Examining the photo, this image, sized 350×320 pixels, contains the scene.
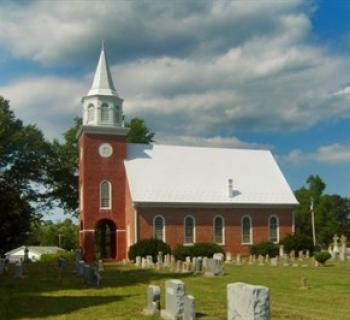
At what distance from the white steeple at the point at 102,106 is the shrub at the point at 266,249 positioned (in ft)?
48.1

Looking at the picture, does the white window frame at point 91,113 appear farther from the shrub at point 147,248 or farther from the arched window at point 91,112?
the shrub at point 147,248

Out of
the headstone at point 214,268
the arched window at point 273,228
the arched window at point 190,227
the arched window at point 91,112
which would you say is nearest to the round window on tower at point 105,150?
the arched window at point 91,112

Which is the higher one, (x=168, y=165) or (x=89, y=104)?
(x=89, y=104)

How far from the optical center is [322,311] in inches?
631

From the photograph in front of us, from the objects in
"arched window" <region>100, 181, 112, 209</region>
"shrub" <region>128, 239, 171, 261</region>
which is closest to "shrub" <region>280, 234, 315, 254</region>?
"shrub" <region>128, 239, 171, 261</region>

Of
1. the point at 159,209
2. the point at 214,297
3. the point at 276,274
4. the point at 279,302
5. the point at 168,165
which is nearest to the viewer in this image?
the point at 279,302

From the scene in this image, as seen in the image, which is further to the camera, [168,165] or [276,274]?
[168,165]

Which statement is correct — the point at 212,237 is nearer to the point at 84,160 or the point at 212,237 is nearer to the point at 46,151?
the point at 84,160

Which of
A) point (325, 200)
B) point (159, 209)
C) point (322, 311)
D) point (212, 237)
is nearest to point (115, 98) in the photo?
point (159, 209)

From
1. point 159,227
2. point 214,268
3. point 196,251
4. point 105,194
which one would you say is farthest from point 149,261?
point 105,194

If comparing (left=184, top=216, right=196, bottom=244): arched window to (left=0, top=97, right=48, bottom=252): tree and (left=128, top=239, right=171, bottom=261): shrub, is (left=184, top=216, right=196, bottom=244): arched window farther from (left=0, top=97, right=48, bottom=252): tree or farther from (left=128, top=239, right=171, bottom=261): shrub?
(left=0, top=97, right=48, bottom=252): tree

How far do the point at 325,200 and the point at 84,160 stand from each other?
155 feet

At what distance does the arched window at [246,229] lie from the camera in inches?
1981

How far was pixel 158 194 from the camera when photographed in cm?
4759
